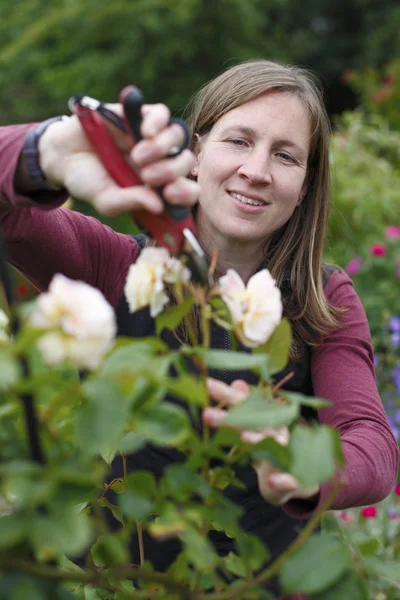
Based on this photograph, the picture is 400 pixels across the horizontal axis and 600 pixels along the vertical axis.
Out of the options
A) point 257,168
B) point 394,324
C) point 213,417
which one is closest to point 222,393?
point 213,417

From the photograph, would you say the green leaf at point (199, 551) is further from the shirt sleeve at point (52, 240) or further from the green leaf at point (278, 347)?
the shirt sleeve at point (52, 240)

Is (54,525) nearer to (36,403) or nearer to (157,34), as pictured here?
(36,403)

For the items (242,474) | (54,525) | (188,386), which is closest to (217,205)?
(242,474)

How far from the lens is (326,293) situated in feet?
5.27

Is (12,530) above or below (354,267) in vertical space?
above

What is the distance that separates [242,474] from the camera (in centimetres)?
143

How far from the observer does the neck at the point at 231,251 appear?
155 centimetres

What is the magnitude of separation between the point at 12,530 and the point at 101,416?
0.32 feet

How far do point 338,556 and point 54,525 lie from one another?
228 mm

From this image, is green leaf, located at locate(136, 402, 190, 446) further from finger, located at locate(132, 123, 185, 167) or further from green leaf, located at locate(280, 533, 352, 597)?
finger, located at locate(132, 123, 185, 167)

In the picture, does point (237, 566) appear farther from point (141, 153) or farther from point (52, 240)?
point (52, 240)

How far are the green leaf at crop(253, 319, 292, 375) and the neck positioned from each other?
0.79 meters

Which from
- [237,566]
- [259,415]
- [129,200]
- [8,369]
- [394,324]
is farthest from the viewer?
[394,324]

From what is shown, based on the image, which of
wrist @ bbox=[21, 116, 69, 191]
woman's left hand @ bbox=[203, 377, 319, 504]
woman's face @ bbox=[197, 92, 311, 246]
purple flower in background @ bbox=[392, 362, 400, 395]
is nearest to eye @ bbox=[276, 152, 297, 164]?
woman's face @ bbox=[197, 92, 311, 246]
